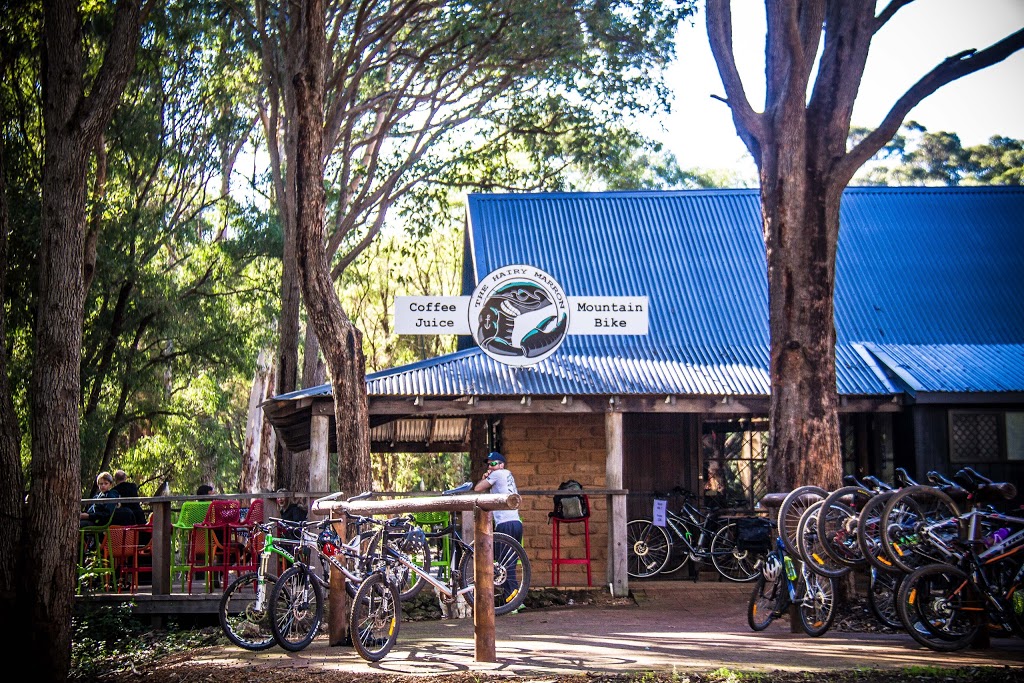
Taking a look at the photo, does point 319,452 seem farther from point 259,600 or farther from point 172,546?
point 259,600

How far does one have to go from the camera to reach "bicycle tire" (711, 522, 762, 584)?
603 inches

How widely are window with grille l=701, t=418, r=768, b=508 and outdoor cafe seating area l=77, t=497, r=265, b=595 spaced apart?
704cm

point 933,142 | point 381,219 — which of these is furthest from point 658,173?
point 381,219

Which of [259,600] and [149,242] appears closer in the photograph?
[259,600]

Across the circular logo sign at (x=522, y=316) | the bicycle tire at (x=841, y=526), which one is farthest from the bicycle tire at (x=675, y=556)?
the bicycle tire at (x=841, y=526)

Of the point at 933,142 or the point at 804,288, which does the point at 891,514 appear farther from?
the point at 933,142

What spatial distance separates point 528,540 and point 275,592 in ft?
Answer: 23.9

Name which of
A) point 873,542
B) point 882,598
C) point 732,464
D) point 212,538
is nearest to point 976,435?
point 732,464

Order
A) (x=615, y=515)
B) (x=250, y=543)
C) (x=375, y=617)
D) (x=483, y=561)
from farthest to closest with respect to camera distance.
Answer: (x=615, y=515)
(x=250, y=543)
(x=375, y=617)
(x=483, y=561)

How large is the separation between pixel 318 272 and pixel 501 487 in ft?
10.3

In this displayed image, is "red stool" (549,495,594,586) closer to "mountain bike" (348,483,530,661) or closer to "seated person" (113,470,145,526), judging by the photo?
"mountain bike" (348,483,530,661)

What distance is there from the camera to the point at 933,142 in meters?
42.1

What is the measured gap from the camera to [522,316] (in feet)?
50.5

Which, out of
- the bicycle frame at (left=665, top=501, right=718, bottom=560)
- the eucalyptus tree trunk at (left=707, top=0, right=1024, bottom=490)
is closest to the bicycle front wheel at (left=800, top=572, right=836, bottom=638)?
the eucalyptus tree trunk at (left=707, top=0, right=1024, bottom=490)
